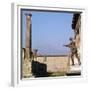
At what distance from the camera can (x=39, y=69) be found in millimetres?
2115

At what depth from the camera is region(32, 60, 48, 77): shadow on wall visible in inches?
82.8

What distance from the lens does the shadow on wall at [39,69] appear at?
2104 millimetres

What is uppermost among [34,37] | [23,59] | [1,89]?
[34,37]

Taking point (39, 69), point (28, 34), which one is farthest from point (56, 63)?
point (28, 34)

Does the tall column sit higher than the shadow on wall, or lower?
higher

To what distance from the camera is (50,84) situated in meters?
2.11

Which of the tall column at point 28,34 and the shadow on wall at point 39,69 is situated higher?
the tall column at point 28,34

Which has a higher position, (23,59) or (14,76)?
(23,59)

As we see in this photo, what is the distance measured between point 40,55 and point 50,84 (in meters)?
0.24

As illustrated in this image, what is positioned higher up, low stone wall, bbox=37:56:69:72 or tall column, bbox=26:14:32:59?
tall column, bbox=26:14:32:59

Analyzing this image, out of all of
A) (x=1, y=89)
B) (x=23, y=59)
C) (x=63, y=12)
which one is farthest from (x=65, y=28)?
(x=1, y=89)

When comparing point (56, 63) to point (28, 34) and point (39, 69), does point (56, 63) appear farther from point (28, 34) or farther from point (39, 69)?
point (28, 34)

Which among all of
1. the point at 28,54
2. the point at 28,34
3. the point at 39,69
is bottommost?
the point at 39,69
